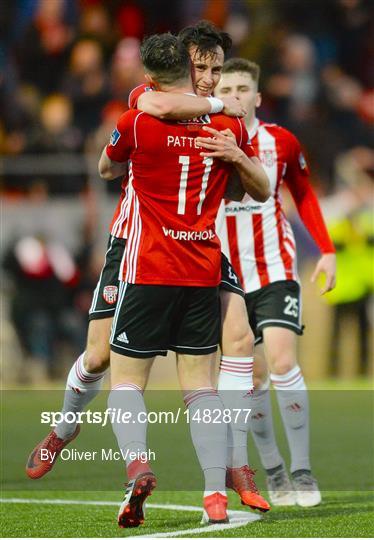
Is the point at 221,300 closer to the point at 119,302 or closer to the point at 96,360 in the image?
the point at 119,302

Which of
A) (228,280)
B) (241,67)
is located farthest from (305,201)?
(228,280)

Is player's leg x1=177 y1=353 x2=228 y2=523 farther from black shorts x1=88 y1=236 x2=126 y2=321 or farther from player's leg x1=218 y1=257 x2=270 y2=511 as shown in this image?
black shorts x1=88 y1=236 x2=126 y2=321

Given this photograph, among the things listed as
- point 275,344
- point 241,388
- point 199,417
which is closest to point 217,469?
point 199,417

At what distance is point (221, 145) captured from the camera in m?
5.60

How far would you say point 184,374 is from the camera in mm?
5805

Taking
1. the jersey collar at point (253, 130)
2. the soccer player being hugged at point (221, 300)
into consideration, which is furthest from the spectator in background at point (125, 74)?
the soccer player being hugged at point (221, 300)

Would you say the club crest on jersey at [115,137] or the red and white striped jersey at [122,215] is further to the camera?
the red and white striped jersey at [122,215]

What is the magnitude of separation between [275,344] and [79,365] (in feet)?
4.30

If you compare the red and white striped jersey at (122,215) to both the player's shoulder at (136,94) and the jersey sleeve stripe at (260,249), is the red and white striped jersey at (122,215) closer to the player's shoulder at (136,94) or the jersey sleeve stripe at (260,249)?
the player's shoulder at (136,94)

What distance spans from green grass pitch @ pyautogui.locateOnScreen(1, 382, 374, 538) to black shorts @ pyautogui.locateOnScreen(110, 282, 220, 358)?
82cm

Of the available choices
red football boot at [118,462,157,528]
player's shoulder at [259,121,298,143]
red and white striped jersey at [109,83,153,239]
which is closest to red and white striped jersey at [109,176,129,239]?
red and white striped jersey at [109,83,153,239]

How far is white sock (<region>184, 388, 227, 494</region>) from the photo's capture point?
5.59 meters

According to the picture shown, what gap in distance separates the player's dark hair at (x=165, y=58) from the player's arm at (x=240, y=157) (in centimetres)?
28

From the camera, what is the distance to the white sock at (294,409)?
721cm
